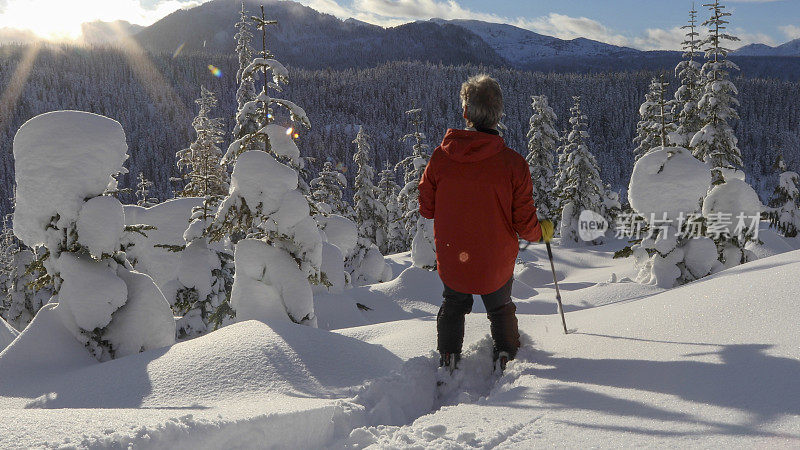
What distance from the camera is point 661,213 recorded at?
10.8 metres

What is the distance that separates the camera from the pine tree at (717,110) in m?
17.5

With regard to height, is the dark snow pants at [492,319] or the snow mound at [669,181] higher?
the snow mound at [669,181]

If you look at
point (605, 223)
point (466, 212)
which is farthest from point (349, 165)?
point (466, 212)

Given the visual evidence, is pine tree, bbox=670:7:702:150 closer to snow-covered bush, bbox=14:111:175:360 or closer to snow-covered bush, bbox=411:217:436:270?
snow-covered bush, bbox=411:217:436:270

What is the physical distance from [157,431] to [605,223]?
35942 mm

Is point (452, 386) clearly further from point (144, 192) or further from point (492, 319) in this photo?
point (144, 192)

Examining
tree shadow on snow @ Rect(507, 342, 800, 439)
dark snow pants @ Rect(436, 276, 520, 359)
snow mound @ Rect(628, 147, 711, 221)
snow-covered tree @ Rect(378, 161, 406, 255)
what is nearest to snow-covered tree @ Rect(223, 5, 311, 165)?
dark snow pants @ Rect(436, 276, 520, 359)

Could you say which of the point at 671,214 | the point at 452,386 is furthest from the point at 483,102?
the point at 671,214

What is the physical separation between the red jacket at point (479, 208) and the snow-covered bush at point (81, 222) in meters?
4.42

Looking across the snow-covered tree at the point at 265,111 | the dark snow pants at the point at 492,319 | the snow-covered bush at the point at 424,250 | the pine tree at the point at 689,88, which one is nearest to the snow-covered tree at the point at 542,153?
the pine tree at the point at 689,88

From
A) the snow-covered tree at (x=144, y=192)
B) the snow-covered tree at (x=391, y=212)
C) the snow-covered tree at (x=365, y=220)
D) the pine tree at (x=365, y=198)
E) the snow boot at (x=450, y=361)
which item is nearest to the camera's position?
the snow boot at (x=450, y=361)

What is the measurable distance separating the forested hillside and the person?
119641mm

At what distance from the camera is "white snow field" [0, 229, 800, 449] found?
229 cm

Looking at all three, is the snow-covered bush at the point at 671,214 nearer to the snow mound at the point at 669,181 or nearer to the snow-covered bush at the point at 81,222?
the snow mound at the point at 669,181
